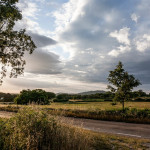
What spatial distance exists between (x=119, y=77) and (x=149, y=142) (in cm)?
1336

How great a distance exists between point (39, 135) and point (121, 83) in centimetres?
1674

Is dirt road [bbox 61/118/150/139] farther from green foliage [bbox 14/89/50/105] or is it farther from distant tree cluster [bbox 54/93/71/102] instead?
distant tree cluster [bbox 54/93/71/102]

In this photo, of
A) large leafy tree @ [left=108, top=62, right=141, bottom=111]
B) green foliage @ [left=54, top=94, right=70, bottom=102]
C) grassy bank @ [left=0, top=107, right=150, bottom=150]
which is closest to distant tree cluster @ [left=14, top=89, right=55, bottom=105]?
green foliage @ [left=54, top=94, right=70, bottom=102]

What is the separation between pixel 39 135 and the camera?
5988mm

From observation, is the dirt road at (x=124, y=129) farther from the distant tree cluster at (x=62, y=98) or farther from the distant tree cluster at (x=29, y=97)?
the distant tree cluster at (x=62, y=98)

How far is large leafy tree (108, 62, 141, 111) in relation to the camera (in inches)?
792

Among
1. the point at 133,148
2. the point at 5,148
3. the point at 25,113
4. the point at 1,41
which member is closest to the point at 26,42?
the point at 1,41

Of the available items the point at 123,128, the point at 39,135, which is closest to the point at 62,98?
the point at 123,128

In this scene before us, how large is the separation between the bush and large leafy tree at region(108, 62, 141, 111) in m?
14.9

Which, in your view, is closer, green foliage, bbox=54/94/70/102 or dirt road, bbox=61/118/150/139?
dirt road, bbox=61/118/150/139

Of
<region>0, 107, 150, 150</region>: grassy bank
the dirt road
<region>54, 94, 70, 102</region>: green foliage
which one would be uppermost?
<region>0, 107, 150, 150</region>: grassy bank

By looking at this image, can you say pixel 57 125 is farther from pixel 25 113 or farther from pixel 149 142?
pixel 149 142

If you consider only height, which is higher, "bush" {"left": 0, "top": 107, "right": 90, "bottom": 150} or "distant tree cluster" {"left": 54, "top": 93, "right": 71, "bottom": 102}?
"bush" {"left": 0, "top": 107, "right": 90, "bottom": 150}

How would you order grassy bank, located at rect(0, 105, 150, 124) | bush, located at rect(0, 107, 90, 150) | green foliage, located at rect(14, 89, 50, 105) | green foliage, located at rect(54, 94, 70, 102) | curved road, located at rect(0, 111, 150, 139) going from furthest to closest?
green foliage, located at rect(54, 94, 70, 102) < green foliage, located at rect(14, 89, 50, 105) < grassy bank, located at rect(0, 105, 150, 124) < curved road, located at rect(0, 111, 150, 139) < bush, located at rect(0, 107, 90, 150)
